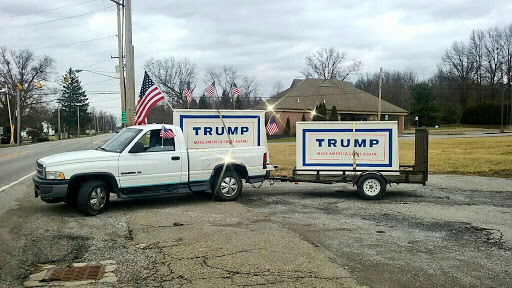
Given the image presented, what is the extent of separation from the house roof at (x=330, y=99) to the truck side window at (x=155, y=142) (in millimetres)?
42641

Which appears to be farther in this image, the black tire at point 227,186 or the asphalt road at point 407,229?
the black tire at point 227,186

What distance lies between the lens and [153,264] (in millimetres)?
5688

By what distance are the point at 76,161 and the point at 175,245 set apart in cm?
322

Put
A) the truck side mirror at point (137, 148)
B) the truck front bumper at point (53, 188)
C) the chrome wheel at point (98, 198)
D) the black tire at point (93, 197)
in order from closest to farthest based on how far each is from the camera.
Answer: the truck front bumper at point (53, 188)
the black tire at point (93, 197)
the chrome wheel at point (98, 198)
the truck side mirror at point (137, 148)

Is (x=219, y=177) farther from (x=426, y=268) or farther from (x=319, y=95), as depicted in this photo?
(x=319, y=95)

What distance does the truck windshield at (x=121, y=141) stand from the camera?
9.36m

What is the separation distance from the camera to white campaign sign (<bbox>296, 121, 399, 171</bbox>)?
1109 cm

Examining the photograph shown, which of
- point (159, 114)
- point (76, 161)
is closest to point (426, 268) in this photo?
point (76, 161)

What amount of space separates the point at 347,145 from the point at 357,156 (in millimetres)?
372

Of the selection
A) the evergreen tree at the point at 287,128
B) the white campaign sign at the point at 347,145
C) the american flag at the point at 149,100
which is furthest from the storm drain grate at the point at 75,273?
the evergreen tree at the point at 287,128

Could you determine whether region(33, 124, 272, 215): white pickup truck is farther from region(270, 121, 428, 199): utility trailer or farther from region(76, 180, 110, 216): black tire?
region(270, 121, 428, 199): utility trailer

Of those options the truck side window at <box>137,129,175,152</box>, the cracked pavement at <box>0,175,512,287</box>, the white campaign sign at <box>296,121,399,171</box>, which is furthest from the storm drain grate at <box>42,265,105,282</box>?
the white campaign sign at <box>296,121,399,171</box>

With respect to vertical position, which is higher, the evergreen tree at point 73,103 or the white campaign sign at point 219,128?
the evergreen tree at point 73,103

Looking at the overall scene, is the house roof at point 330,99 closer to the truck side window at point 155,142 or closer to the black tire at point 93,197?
the truck side window at point 155,142
